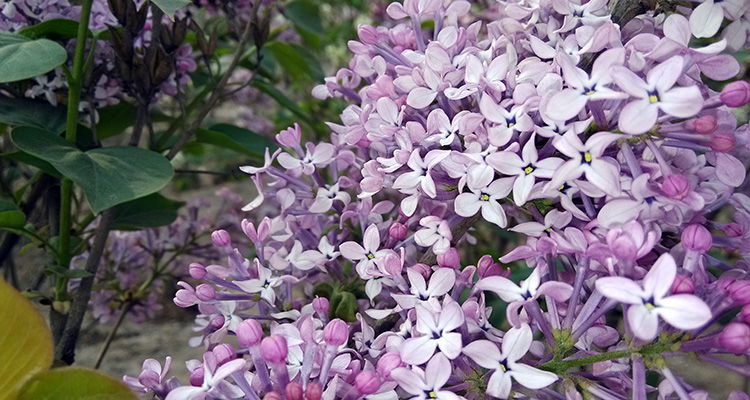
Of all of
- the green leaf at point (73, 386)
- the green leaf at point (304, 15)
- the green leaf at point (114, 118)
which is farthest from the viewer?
the green leaf at point (304, 15)

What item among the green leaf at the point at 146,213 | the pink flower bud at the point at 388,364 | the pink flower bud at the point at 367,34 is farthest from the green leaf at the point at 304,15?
the pink flower bud at the point at 388,364

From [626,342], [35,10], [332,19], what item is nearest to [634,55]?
[626,342]

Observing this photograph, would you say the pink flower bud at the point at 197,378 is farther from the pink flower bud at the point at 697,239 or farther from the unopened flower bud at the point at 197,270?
the pink flower bud at the point at 697,239

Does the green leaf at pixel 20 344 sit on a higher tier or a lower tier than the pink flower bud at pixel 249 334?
higher

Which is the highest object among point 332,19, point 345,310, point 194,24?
point 194,24

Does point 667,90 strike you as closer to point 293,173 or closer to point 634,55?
point 634,55

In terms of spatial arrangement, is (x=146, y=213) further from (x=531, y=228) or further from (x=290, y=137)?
(x=531, y=228)

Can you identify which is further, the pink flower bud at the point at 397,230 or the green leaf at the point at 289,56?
the green leaf at the point at 289,56

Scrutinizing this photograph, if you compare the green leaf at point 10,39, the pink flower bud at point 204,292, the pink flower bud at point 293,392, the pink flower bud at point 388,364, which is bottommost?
the pink flower bud at point 204,292

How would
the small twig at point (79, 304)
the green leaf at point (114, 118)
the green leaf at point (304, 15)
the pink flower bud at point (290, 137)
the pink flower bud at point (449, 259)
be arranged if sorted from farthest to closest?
1. the green leaf at point (304, 15)
2. the green leaf at point (114, 118)
3. the small twig at point (79, 304)
4. the pink flower bud at point (290, 137)
5. the pink flower bud at point (449, 259)
